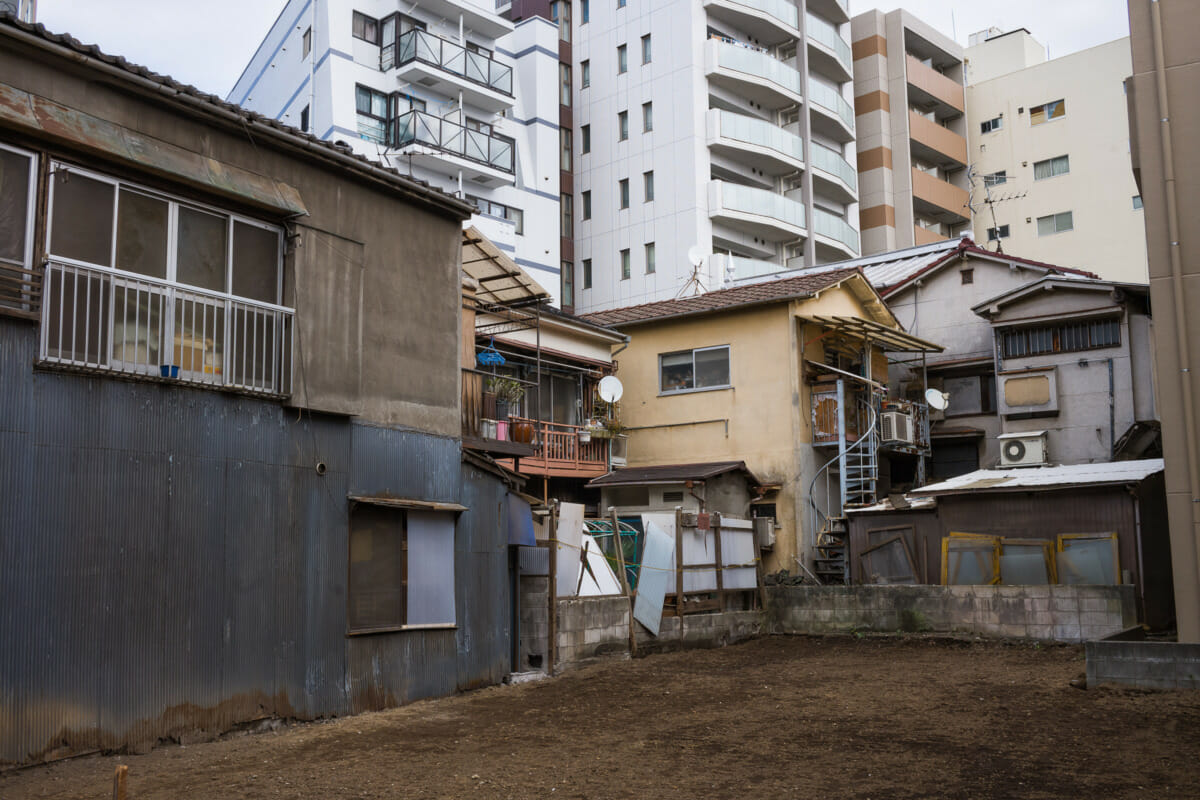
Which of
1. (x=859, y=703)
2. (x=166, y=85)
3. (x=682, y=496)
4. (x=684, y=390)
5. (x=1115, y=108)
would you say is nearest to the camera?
(x=166, y=85)

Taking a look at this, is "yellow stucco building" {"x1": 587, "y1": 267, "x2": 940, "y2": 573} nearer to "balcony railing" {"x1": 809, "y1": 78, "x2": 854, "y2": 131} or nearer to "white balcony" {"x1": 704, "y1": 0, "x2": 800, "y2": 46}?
"white balcony" {"x1": 704, "y1": 0, "x2": 800, "y2": 46}

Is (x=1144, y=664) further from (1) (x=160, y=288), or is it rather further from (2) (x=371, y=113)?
(2) (x=371, y=113)

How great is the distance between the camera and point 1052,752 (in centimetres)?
933

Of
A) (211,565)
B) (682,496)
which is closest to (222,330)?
(211,565)

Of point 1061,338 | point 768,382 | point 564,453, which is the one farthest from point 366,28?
point 1061,338

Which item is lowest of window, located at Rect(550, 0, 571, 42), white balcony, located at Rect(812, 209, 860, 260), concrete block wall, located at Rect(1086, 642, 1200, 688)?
concrete block wall, located at Rect(1086, 642, 1200, 688)

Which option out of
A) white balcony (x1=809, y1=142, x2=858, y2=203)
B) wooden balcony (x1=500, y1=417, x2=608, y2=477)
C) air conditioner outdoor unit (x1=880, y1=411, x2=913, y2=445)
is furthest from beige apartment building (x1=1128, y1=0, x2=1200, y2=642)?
white balcony (x1=809, y1=142, x2=858, y2=203)

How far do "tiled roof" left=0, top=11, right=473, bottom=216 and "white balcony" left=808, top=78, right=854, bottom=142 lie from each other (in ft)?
114

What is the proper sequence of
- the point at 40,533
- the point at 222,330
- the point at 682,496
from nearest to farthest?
the point at 40,533 → the point at 222,330 → the point at 682,496

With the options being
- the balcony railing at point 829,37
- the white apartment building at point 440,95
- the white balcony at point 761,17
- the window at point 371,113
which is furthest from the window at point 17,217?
the balcony railing at point 829,37

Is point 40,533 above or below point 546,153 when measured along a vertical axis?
below

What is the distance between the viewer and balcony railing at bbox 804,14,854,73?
46000 mm

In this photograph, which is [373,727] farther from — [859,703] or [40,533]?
[859,703]

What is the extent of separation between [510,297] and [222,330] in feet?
24.4
